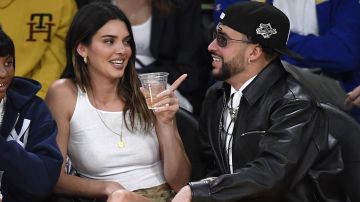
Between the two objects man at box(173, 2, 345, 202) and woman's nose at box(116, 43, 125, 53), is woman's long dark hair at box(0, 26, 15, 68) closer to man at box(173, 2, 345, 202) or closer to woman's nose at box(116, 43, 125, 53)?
woman's nose at box(116, 43, 125, 53)

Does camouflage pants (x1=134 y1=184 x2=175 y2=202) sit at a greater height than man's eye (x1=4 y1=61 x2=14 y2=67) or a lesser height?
lesser

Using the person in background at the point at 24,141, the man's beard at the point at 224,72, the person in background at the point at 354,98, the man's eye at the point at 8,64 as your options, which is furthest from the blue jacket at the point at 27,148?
the person in background at the point at 354,98

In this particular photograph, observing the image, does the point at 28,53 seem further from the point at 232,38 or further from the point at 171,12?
the point at 232,38

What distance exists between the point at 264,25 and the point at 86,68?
1054 mm

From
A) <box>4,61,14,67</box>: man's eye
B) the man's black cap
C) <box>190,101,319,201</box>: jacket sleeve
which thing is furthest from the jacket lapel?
the man's black cap

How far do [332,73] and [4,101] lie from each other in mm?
2139

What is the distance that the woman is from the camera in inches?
164

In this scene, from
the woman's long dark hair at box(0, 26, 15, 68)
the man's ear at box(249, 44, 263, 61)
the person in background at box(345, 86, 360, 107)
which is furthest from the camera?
the person in background at box(345, 86, 360, 107)

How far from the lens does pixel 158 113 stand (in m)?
4.00

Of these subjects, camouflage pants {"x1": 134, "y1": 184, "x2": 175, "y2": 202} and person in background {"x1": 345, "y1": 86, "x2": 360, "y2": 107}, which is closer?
camouflage pants {"x1": 134, "y1": 184, "x2": 175, "y2": 202}

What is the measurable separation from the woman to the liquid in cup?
31 cm

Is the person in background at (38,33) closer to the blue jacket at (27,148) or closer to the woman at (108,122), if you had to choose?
the woman at (108,122)

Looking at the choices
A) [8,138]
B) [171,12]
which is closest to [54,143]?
[8,138]

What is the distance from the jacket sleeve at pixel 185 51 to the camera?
532 centimetres
